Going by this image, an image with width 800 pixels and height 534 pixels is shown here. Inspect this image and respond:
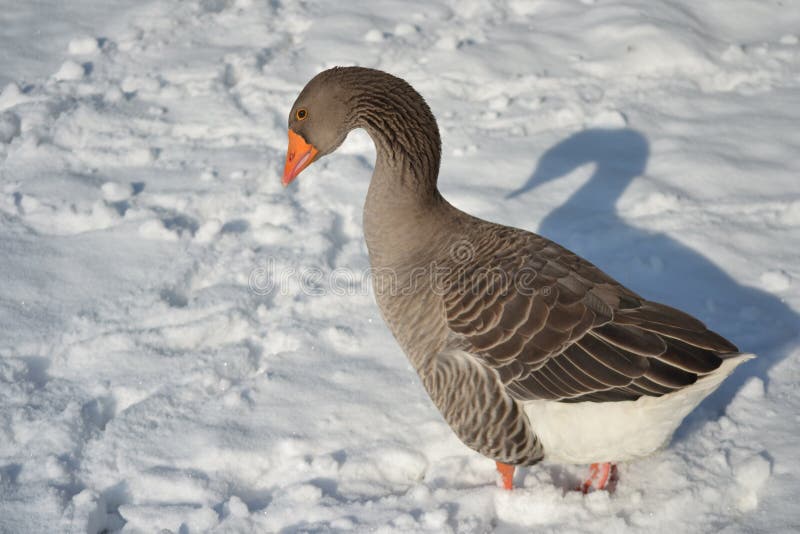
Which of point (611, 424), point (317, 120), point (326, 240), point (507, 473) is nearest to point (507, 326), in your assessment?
point (611, 424)

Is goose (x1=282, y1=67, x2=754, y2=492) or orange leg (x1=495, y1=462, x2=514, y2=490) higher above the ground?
goose (x1=282, y1=67, x2=754, y2=492)

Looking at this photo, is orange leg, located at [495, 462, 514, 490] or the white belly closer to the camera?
the white belly

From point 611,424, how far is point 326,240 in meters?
2.35

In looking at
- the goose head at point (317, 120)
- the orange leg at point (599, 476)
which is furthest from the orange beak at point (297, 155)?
the orange leg at point (599, 476)

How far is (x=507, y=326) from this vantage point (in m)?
3.09

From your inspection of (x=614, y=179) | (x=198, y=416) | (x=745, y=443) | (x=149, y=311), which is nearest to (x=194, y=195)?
(x=149, y=311)

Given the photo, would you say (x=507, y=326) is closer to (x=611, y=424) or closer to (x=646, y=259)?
(x=611, y=424)

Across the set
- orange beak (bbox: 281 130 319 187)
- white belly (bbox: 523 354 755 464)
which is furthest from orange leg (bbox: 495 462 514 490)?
orange beak (bbox: 281 130 319 187)

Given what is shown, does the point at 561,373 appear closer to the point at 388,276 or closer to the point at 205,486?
the point at 388,276

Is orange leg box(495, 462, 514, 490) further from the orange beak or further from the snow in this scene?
the orange beak

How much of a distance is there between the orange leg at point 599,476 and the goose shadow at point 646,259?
380 millimetres

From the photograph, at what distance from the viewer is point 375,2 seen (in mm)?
7180

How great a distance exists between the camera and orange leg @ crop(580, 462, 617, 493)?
130 inches

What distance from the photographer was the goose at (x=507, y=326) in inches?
116
